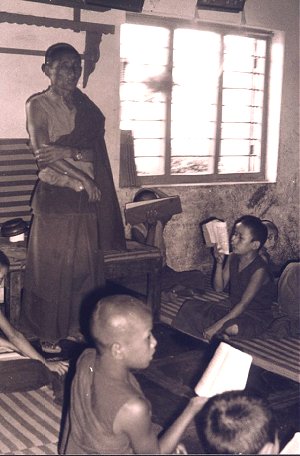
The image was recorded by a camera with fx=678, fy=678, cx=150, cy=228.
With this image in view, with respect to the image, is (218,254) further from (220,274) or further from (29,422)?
(29,422)

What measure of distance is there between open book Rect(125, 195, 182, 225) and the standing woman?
3.11ft

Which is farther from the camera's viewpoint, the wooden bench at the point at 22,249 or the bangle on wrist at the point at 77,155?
the bangle on wrist at the point at 77,155

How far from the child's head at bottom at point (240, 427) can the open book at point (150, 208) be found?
13.8 ft

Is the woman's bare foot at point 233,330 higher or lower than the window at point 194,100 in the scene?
lower

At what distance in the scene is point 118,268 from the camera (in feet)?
19.8

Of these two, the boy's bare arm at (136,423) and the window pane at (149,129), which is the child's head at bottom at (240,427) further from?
the window pane at (149,129)

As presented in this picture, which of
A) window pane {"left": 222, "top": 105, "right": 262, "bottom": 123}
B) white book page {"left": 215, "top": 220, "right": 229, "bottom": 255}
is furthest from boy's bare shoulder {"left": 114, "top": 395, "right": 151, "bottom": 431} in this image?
window pane {"left": 222, "top": 105, "right": 262, "bottom": 123}

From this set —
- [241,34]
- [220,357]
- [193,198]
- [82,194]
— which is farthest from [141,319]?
[241,34]

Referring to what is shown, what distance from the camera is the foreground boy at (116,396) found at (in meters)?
2.62

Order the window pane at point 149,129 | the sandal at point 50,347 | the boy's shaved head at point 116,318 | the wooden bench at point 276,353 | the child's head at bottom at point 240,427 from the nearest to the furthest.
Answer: the child's head at bottom at point 240,427, the boy's shaved head at point 116,318, the wooden bench at point 276,353, the sandal at point 50,347, the window pane at point 149,129

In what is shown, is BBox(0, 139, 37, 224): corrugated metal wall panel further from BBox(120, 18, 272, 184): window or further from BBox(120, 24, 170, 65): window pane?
BBox(120, 24, 170, 65): window pane

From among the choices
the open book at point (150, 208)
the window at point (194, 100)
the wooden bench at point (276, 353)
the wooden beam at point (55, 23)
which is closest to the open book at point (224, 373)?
the wooden bench at point (276, 353)

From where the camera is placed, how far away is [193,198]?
8.05 meters

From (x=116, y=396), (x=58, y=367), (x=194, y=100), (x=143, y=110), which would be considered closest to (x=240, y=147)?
(x=194, y=100)
